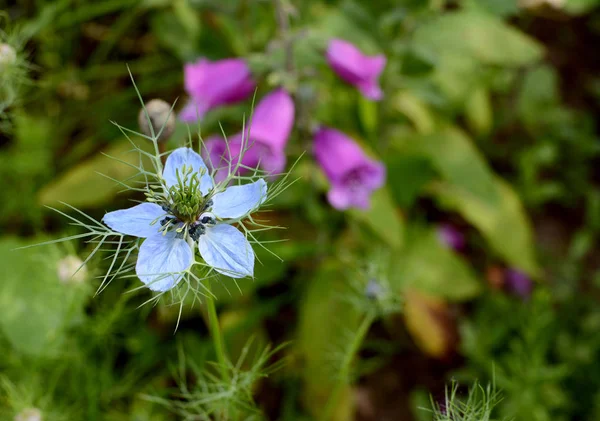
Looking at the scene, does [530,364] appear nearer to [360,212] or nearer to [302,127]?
[360,212]

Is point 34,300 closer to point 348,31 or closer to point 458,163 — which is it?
point 348,31

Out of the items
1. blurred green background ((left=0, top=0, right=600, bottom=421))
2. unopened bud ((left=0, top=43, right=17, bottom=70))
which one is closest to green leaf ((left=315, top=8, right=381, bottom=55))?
blurred green background ((left=0, top=0, right=600, bottom=421))

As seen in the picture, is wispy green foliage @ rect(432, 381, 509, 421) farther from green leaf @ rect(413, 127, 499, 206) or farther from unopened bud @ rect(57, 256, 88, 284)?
green leaf @ rect(413, 127, 499, 206)

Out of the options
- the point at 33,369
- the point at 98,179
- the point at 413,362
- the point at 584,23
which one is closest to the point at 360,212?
the point at 413,362

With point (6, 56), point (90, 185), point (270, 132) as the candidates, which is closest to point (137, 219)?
point (6, 56)

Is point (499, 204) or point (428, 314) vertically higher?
point (499, 204)

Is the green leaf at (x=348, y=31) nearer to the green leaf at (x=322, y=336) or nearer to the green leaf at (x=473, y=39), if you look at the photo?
the green leaf at (x=473, y=39)
